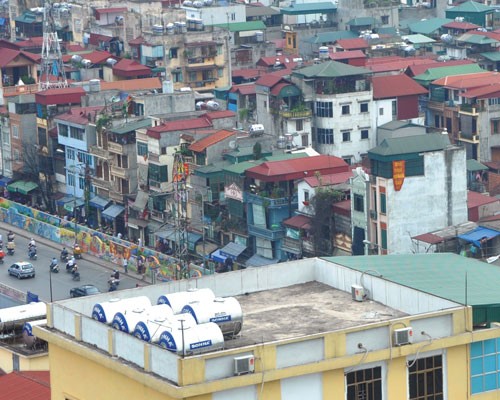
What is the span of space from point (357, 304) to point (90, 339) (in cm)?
480

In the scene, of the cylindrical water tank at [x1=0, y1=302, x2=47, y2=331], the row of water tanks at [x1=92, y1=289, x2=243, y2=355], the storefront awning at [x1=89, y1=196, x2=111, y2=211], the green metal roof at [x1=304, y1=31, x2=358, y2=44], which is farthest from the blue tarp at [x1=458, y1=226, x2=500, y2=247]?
the green metal roof at [x1=304, y1=31, x2=358, y2=44]

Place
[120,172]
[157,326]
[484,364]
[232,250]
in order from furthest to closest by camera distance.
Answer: [120,172], [232,250], [484,364], [157,326]

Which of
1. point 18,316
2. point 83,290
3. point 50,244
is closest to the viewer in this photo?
point 18,316

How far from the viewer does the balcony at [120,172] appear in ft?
337

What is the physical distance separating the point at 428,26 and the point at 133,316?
390 feet

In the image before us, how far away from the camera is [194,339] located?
24812 mm

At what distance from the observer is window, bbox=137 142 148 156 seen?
329 ft

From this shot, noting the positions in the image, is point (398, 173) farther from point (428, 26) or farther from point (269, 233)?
point (428, 26)

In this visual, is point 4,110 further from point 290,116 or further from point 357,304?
point 357,304

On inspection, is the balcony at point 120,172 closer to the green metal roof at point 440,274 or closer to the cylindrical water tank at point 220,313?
the green metal roof at point 440,274

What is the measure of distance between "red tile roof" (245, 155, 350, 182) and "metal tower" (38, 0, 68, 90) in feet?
99.9

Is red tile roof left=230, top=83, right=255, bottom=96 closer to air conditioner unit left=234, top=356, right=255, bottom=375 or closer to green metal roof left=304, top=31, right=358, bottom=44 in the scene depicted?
green metal roof left=304, top=31, right=358, bottom=44

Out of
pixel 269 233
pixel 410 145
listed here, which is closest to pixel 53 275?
pixel 269 233

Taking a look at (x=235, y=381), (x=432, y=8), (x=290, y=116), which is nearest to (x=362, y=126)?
(x=290, y=116)
